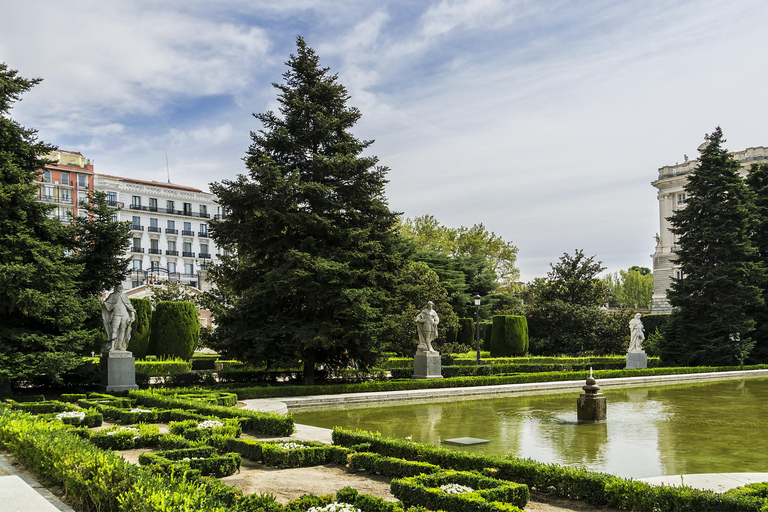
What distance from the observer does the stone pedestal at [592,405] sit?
13.8m

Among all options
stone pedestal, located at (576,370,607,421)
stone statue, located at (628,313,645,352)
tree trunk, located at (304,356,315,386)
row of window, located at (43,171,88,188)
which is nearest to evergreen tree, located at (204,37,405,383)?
tree trunk, located at (304,356,315,386)

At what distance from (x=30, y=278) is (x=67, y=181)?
5224cm

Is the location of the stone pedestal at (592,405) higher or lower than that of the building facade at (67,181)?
lower

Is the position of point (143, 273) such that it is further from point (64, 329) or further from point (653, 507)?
point (653, 507)

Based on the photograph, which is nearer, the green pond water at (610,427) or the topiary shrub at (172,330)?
the green pond water at (610,427)

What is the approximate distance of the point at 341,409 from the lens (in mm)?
16672

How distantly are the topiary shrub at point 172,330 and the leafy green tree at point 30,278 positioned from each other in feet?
37.3

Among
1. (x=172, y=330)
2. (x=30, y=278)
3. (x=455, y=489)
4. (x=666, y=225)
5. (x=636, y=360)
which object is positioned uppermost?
(x=666, y=225)

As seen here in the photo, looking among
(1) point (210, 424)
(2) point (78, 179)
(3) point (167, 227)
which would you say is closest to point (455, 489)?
(1) point (210, 424)

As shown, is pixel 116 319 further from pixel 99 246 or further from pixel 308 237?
pixel 308 237

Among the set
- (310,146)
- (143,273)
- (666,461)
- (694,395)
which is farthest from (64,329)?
(143,273)

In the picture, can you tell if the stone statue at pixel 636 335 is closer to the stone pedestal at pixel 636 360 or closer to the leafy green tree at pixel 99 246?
the stone pedestal at pixel 636 360

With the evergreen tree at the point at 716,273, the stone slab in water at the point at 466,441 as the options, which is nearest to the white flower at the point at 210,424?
the stone slab in water at the point at 466,441

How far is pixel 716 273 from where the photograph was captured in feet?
102
